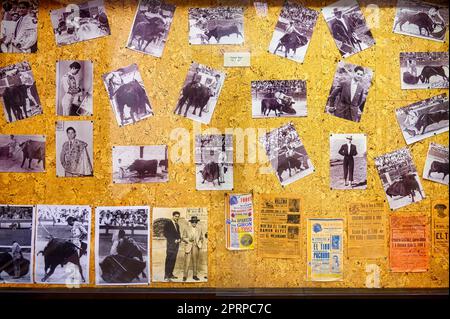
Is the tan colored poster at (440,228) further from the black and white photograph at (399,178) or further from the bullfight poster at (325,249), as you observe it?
the bullfight poster at (325,249)

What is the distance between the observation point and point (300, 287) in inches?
130

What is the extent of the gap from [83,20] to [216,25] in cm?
82

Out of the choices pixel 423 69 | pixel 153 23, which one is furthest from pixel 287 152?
pixel 153 23

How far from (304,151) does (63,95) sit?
1.53 metres

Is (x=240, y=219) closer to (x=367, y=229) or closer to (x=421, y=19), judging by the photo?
(x=367, y=229)

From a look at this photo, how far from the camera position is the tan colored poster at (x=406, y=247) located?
3.30m

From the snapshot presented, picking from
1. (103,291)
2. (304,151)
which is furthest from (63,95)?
(304,151)

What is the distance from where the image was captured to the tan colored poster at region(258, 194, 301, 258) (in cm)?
331

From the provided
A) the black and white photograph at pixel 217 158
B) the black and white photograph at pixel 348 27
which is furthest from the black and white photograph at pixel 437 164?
the black and white photograph at pixel 217 158

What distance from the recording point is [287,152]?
10.8 feet

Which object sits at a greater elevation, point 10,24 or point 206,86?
point 10,24

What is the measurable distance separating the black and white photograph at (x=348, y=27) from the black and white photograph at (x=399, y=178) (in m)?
0.69

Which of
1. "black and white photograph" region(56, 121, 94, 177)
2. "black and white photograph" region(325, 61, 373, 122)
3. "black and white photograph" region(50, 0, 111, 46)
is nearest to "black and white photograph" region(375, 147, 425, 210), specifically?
"black and white photograph" region(325, 61, 373, 122)
